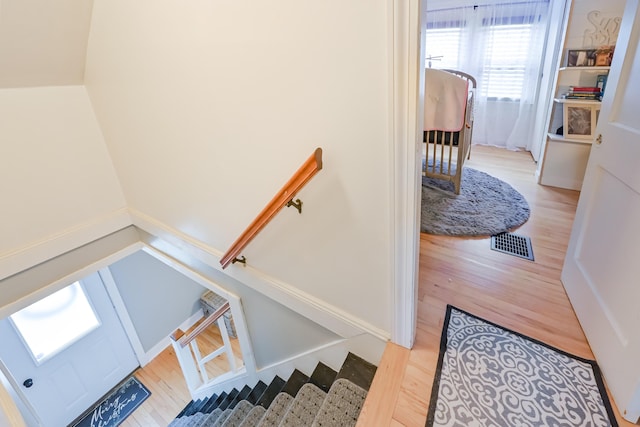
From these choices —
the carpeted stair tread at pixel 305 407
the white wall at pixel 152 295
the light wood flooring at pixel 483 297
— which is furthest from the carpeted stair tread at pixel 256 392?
the white wall at pixel 152 295

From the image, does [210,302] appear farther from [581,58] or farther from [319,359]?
[581,58]

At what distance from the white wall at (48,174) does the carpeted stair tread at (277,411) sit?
6.49 ft

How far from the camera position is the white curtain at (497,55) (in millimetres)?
4012

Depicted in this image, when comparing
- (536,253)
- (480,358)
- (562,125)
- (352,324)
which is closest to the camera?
(480,358)

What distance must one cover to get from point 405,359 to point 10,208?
2.69 m

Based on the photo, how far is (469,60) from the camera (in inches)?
177

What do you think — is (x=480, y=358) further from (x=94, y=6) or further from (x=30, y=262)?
(x=30, y=262)

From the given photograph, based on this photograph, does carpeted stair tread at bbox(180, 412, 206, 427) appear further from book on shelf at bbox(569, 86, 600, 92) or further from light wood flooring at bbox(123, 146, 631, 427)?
book on shelf at bbox(569, 86, 600, 92)

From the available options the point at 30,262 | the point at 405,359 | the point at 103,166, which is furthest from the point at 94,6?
the point at 405,359

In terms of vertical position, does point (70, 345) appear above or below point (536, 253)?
below

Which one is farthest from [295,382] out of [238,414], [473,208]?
[473,208]

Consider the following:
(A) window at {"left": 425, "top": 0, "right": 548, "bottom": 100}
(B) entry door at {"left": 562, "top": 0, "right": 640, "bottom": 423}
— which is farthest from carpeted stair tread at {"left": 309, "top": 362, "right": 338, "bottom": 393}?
(A) window at {"left": 425, "top": 0, "right": 548, "bottom": 100}

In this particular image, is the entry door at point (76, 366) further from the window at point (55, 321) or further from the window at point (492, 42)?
the window at point (492, 42)

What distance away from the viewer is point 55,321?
330 cm
